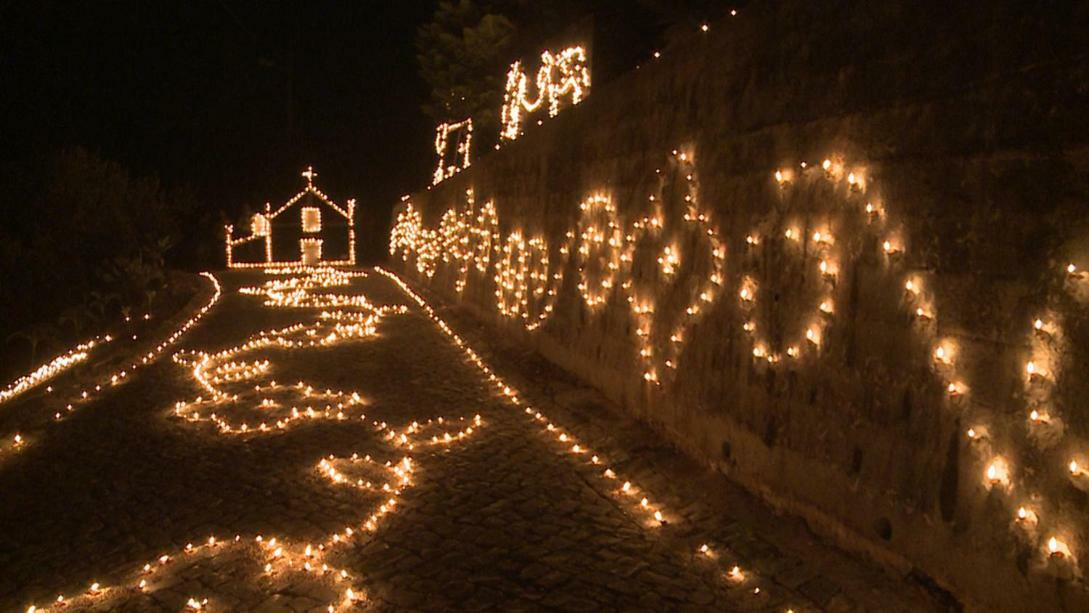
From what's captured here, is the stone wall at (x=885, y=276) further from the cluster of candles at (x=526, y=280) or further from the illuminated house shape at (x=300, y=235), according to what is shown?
the illuminated house shape at (x=300, y=235)

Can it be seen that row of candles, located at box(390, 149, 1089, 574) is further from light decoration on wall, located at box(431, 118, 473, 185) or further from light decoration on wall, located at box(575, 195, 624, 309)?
light decoration on wall, located at box(431, 118, 473, 185)

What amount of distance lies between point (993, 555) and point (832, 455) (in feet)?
3.35

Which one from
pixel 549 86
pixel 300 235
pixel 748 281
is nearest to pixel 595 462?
pixel 748 281

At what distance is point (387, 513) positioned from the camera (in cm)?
467

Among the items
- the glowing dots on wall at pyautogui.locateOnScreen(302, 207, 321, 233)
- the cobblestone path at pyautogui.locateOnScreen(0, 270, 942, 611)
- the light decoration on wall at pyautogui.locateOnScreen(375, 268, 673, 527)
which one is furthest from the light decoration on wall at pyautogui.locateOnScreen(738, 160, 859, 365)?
the glowing dots on wall at pyautogui.locateOnScreen(302, 207, 321, 233)

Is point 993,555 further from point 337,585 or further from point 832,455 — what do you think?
point 337,585

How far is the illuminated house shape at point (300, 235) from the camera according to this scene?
32.6 metres

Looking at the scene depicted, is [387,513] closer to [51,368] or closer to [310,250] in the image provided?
[51,368]

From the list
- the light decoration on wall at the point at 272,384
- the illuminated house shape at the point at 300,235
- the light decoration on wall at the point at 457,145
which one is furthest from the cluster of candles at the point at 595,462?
the illuminated house shape at the point at 300,235

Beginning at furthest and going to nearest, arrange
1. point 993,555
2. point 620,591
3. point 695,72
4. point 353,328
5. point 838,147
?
point 353,328
point 695,72
point 838,147
point 620,591
point 993,555

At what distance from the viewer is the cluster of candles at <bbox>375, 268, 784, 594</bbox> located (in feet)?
14.7

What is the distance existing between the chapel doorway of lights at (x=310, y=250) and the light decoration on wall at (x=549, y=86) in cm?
2007

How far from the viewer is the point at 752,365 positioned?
15.5ft

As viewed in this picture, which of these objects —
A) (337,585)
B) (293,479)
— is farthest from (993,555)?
(293,479)
